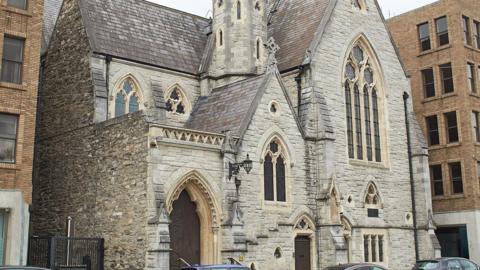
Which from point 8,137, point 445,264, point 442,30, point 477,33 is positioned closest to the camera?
point 445,264

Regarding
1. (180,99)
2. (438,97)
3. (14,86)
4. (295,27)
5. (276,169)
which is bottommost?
(276,169)

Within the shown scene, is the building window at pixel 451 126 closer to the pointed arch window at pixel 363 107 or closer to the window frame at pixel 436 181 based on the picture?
the window frame at pixel 436 181

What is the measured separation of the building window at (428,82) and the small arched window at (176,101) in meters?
17.1

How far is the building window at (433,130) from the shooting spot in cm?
3794

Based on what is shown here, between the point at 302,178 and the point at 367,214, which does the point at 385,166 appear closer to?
the point at 367,214

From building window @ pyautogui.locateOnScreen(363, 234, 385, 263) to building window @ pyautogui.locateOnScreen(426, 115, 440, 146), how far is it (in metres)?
9.87

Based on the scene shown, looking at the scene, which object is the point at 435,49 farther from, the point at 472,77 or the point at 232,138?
the point at 232,138

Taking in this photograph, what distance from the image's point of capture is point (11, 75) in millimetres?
22438

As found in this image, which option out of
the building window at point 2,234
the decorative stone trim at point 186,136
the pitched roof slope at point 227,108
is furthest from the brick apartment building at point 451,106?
the building window at point 2,234

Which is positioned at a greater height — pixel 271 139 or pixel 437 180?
pixel 271 139

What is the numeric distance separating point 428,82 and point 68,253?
85.1 feet

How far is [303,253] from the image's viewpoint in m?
26.7

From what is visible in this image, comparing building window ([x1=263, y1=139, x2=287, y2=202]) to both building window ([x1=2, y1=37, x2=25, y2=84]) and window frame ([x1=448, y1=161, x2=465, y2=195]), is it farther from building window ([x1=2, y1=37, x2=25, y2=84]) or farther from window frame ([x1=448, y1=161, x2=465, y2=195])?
window frame ([x1=448, y1=161, x2=465, y2=195])

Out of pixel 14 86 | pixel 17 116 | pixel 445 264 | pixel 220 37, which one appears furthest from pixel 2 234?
pixel 445 264
